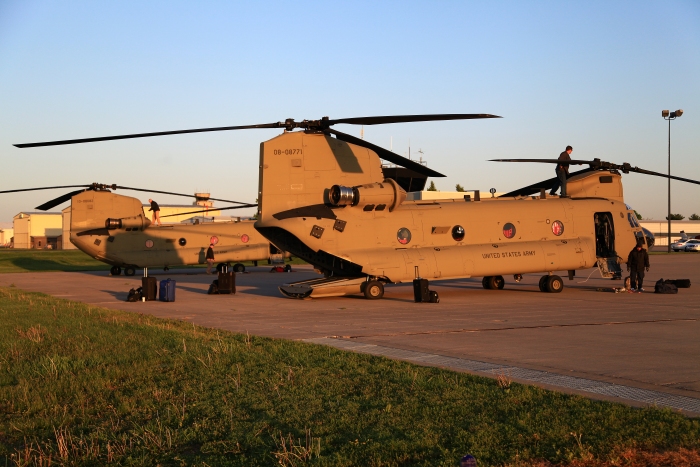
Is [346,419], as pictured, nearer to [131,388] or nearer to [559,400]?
[559,400]

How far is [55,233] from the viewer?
404ft

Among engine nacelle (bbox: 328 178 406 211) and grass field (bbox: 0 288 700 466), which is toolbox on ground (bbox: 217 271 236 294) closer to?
engine nacelle (bbox: 328 178 406 211)

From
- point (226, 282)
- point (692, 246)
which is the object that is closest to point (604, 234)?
point (226, 282)

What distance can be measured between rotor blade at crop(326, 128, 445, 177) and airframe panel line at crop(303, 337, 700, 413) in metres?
8.34

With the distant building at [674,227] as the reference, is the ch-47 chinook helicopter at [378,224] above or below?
below

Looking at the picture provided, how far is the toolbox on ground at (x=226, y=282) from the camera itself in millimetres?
25609

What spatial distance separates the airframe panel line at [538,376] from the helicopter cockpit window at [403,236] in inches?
394

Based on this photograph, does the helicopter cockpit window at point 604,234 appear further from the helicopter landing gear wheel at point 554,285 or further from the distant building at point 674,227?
the distant building at point 674,227

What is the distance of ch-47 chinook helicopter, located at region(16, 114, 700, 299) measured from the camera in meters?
22.1

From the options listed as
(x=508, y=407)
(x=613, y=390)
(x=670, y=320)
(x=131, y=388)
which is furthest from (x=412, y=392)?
(x=670, y=320)

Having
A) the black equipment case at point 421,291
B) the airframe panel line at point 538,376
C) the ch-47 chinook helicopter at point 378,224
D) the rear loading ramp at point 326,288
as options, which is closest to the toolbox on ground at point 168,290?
the ch-47 chinook helicopter at point 378,224

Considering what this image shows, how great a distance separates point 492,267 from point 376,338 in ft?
35.5

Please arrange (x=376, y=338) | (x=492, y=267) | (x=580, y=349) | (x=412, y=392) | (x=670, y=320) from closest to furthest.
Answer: (x=412, y=392), (x=580, y=349), (x=376, y=338), (x=670, y=320), (x=492, y=267)

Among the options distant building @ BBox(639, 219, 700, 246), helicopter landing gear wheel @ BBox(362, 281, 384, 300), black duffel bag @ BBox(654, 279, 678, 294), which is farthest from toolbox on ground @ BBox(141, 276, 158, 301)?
distant building @ BBox(639, 219, 700, 246)
